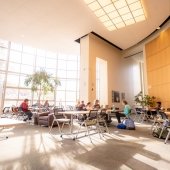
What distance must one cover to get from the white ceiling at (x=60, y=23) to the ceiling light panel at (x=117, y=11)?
0.95 feet

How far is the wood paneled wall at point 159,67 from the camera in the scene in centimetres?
887

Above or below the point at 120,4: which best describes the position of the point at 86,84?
below

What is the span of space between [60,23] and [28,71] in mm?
6109

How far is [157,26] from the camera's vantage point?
9172 millimetres

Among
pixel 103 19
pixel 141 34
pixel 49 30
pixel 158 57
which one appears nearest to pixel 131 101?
pixel 158 57

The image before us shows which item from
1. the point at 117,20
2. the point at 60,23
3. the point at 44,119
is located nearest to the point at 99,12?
the point at 117,20

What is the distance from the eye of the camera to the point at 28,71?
42.6ft

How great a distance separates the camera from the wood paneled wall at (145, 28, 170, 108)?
8867 mm

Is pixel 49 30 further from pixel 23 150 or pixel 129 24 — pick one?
pixel 23 150

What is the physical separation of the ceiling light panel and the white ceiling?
29 centimetres

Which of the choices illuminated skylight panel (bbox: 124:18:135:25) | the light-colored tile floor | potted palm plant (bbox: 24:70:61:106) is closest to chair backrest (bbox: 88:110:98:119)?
the light-colored tile floor

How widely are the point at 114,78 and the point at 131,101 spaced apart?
360cm

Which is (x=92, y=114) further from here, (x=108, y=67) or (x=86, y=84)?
(x=108, y=67)

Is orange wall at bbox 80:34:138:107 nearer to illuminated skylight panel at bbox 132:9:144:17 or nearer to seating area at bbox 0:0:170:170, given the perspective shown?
seating area at bbox 0:0:170:170
